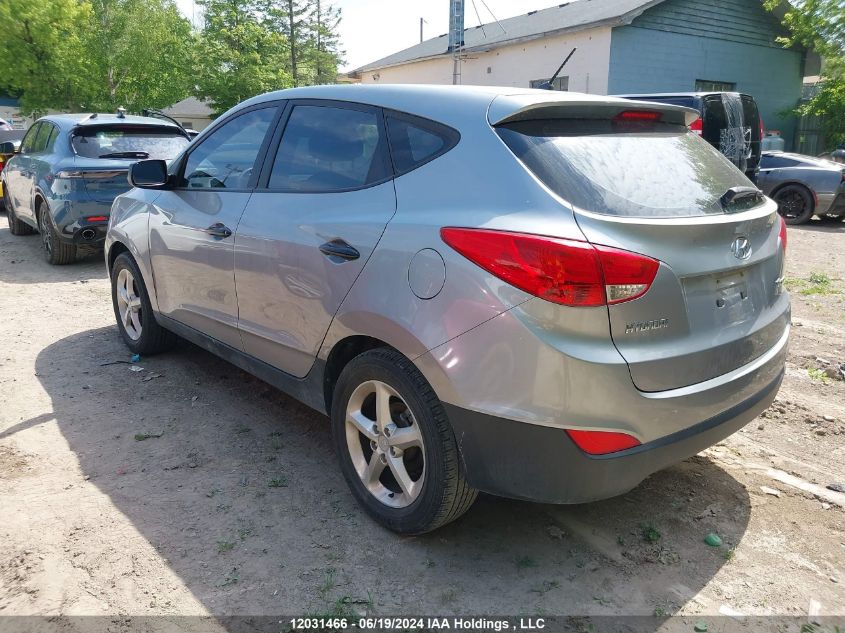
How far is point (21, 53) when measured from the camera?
2506 cm

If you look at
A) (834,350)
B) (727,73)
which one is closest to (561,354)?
(834,350)

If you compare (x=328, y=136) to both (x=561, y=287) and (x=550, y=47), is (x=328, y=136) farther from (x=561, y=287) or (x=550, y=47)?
(x=550, y=47)

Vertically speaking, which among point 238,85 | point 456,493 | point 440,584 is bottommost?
point 440,584

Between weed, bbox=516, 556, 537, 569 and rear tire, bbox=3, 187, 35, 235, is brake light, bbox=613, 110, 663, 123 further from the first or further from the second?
rear tire, bbox=3, 187, 35, 235

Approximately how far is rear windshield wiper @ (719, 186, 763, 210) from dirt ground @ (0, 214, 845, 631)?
136cm

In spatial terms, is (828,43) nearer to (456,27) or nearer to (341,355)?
(456,27)

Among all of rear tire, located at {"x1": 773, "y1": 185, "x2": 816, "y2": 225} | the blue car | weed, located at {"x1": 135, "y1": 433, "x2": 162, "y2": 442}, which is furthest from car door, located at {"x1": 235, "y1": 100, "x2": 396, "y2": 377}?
rear tire, located at {"x1": 773, "y1": 185, "x2": 816, "y2": 225}

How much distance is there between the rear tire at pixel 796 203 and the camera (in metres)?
12.1

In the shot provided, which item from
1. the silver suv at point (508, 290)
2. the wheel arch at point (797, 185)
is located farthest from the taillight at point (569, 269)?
the wheel arch at point (797, 185)

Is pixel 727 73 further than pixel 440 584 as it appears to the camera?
Yes

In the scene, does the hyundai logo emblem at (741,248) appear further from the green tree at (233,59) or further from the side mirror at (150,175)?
the green tree at (233,59)

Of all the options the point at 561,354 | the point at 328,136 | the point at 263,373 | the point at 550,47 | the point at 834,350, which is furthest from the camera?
the point at 550,47

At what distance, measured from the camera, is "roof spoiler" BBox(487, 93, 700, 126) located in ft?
8.54

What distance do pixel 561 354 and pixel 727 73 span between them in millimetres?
23940
